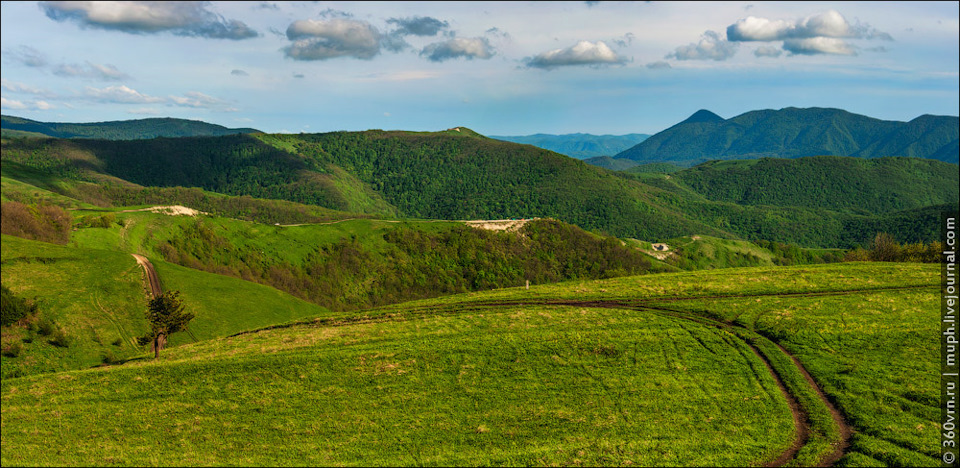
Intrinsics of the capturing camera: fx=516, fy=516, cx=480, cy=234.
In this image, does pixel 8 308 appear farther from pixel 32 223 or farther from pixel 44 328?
pixel 32 223

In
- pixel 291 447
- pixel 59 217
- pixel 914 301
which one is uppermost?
pixel 59 217

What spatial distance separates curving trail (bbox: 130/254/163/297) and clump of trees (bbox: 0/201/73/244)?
1432 cm

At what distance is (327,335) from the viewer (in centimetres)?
6319

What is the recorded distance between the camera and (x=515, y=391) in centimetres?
4866

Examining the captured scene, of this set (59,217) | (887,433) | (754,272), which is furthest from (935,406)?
(59,217)

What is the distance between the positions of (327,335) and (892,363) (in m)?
61.6

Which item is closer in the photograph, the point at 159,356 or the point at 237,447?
the point at 237,447

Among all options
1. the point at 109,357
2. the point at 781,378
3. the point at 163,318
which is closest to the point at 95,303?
the point at 109,357

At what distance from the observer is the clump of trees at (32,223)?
169 feet

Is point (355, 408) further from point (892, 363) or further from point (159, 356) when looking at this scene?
point (892, 363)

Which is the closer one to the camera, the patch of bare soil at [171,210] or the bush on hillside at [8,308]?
the bush on hillside at [8,308]

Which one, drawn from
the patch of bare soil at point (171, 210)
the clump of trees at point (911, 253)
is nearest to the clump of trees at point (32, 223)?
the patch of bare soil at point (171, 210)

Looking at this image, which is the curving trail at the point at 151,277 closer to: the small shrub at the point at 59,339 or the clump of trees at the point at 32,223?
the clump of trees at the point at 32,223

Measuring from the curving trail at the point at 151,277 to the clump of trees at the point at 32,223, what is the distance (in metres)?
14.3
